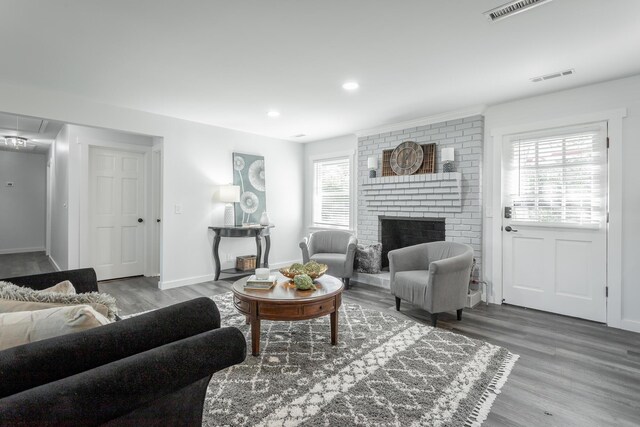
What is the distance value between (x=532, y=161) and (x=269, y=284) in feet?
10.4

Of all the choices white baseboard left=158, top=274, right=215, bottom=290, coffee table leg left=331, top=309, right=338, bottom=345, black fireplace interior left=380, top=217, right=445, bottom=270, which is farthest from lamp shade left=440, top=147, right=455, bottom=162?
white baseboard left=158, top=274, right=215, bottom=290

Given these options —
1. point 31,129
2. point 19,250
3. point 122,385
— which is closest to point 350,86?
point 122,385

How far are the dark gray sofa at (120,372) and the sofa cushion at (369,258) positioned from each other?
12.0 ft

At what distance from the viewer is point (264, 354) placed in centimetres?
250

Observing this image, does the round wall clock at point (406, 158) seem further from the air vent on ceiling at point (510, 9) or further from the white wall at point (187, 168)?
the air vent on ceiling at point (510, 9)

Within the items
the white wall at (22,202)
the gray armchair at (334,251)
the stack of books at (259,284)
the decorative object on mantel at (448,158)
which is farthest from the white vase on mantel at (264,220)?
the white wall at (22,202)

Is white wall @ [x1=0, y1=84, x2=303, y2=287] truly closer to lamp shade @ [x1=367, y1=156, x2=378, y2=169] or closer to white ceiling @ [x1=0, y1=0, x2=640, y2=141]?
white ceiling @ [x1=0, y1=0, x2=640, y2=141]

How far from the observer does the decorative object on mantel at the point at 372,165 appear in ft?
16.3

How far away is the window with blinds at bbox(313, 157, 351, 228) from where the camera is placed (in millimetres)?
5664

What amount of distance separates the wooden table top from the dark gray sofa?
3.81 feet

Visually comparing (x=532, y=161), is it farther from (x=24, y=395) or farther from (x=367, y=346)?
(x=24, y=395)

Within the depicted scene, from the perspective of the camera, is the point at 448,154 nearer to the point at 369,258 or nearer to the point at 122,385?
the point at 369,258

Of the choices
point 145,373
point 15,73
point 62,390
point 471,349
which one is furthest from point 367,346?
point 15,73

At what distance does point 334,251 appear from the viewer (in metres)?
4.94
